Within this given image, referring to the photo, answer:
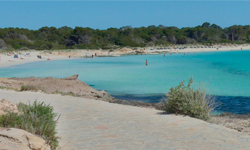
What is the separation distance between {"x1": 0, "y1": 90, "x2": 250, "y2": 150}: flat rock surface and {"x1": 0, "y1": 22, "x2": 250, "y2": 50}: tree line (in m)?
72.7

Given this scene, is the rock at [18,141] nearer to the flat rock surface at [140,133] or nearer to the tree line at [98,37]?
the flat rock surface at [140,133]

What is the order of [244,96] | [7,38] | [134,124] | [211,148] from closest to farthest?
[211,148] → [134,124] → [244,96] → [7,38]

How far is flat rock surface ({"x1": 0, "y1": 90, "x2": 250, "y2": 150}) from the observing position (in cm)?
570

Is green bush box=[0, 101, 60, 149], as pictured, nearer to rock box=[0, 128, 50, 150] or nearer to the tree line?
rock box=[0, 128, 50, 150]

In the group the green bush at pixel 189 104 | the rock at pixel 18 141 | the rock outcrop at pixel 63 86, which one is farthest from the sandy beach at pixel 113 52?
the rock at pixel 18 141

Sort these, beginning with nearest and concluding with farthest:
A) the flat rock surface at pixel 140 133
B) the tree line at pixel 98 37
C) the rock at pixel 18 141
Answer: the rock at pixel 18 141
the flat rock surface at pixel 140 133
the tree line at pixel 98 37

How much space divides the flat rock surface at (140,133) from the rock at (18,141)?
0.94 meters

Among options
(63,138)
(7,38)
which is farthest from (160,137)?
(7,38)

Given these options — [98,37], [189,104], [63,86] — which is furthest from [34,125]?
[98,37]

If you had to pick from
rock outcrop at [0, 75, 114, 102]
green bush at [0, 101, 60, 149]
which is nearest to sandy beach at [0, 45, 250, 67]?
rock outcrop at [0, 75, 114, 102]

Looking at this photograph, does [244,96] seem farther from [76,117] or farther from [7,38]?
[7,38]

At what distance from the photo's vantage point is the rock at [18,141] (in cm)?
421

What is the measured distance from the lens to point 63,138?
20.2 ft

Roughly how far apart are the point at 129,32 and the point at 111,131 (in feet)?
378
